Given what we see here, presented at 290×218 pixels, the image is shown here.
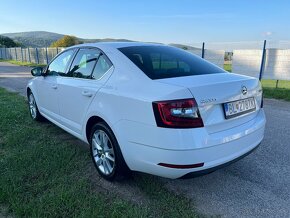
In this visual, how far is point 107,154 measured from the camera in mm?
3205

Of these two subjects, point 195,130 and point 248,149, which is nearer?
point 195,130

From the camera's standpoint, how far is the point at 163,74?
2.86 m

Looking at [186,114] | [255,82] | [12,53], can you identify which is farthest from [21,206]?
[12,53]

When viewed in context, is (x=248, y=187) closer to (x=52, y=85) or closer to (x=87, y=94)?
(x=87, y=94)

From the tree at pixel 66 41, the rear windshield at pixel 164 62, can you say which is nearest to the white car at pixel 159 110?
the rear windshield at pixel 164 62

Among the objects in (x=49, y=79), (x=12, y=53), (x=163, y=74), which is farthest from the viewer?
(x=12, y=53)

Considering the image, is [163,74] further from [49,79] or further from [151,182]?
[49,79]

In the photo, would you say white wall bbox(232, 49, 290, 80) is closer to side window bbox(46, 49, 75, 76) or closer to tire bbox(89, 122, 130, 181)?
side window bbox(46, 49, 75, 76)

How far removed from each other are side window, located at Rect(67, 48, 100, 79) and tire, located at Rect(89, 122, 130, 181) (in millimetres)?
771

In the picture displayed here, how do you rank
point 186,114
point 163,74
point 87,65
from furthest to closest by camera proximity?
point 87,65 → point 163,74 → point 186,114

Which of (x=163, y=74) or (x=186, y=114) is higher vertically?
A: (x=163, y=74)

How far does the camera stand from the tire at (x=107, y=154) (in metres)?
2.96

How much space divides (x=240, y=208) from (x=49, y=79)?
3.51m

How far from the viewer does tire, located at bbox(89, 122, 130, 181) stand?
2.96 m
